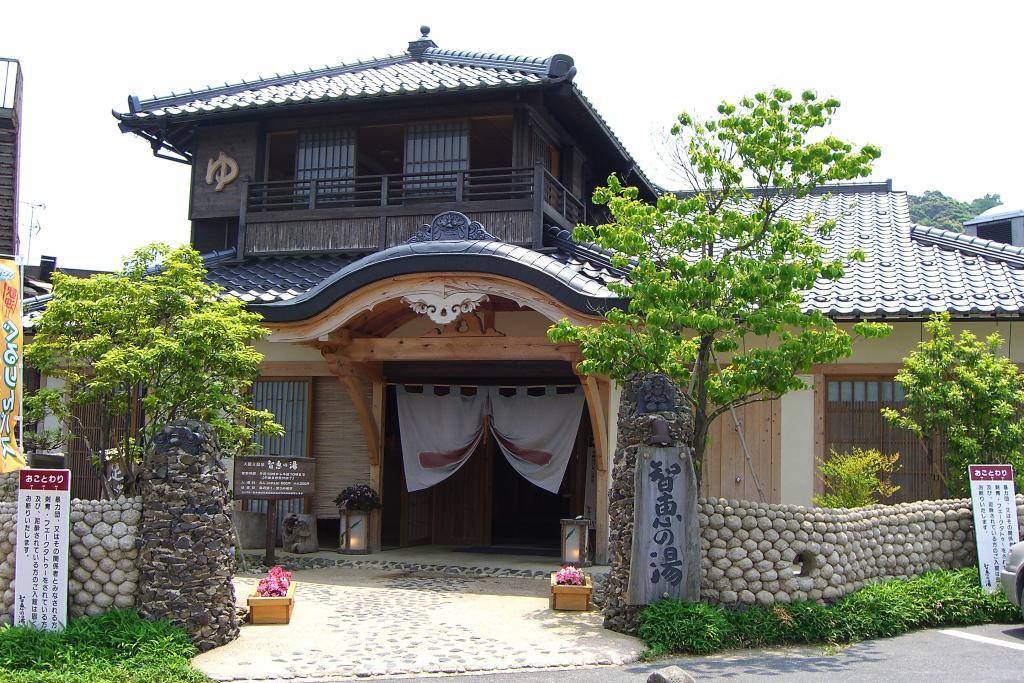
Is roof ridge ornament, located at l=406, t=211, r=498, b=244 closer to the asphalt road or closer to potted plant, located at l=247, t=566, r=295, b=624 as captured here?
potted plant, located at l=247, t=566, r=295, b=624

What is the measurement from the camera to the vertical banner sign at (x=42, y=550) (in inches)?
333

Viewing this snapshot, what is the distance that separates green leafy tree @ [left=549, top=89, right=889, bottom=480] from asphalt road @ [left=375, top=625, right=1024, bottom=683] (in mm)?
2530

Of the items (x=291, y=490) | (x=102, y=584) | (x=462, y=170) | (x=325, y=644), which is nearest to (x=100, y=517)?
(x=102, y=584)

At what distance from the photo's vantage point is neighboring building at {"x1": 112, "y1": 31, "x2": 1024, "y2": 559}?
1267cm

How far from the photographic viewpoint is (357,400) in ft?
47.0

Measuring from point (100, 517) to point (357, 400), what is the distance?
574 cm

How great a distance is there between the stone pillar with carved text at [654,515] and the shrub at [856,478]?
111 inches

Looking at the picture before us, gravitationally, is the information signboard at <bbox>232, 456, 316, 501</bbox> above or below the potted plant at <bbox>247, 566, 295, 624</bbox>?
above

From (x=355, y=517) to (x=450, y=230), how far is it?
4729 mm

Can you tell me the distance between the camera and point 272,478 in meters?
12.6

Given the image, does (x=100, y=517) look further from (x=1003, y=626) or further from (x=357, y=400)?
(x=1003, y=626)

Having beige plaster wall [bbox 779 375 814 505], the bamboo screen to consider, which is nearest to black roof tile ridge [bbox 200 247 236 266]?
the bamboo screen

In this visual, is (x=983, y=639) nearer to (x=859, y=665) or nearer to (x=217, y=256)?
(x=859, y=665)

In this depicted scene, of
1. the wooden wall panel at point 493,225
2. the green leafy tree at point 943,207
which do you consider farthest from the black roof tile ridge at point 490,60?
the green leafy tree at point 943,207
